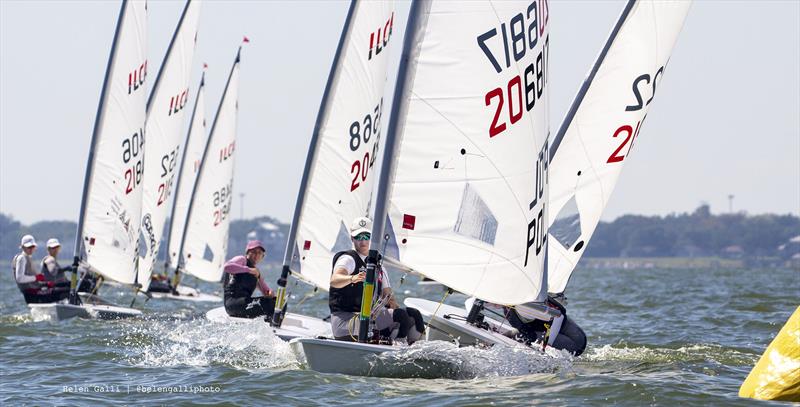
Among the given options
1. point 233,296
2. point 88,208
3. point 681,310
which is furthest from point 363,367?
point 681,310

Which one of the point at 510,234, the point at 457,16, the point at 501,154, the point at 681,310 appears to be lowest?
the point at 681,310

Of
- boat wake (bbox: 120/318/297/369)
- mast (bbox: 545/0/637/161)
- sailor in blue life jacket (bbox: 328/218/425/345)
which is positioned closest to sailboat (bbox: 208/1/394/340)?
boat wake (bbox: 120/318/297/369)

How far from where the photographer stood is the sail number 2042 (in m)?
9.84

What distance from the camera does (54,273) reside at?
17.7 metres

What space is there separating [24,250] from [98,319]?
1.53 m

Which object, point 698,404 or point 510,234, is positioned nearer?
point 698,404

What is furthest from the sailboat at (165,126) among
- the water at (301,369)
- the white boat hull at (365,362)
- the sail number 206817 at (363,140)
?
the white boat hull at (365,362)

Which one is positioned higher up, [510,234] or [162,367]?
[510,234]

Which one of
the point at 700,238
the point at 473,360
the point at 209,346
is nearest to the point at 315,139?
the point at 209,346

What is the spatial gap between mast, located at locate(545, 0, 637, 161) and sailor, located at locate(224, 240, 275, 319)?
375 cm

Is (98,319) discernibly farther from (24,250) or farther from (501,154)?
(501,154)

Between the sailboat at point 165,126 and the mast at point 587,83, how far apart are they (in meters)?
10.5

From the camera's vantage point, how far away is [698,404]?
8523 mm

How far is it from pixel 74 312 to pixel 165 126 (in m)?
6.97
